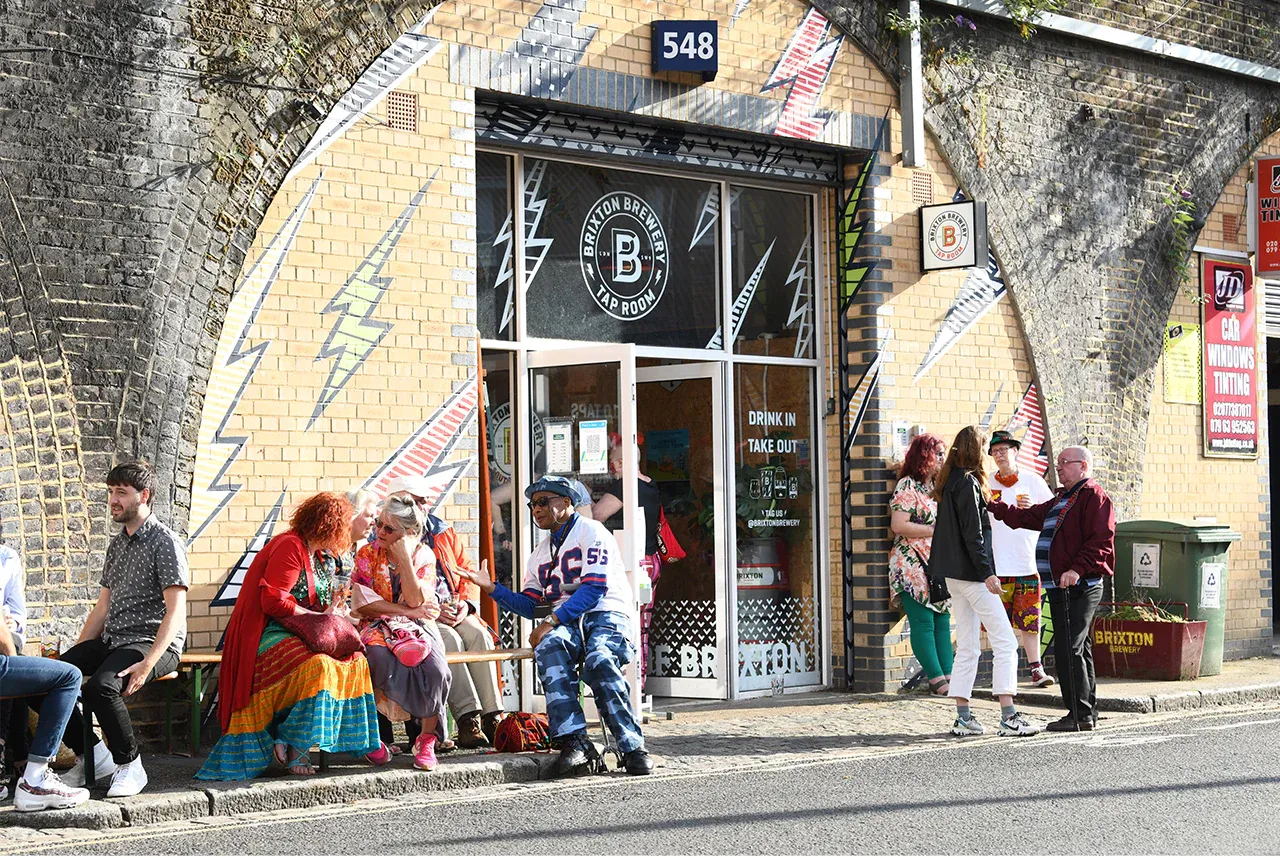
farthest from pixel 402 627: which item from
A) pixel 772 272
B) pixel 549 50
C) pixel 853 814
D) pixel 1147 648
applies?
pixel 1147 648

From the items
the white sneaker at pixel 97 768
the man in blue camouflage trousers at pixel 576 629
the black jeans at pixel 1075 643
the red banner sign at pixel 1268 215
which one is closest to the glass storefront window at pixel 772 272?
the black jeans at pixel 1075 643

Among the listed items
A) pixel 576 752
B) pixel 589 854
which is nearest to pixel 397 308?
pixel 576 752

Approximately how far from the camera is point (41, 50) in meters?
8.84

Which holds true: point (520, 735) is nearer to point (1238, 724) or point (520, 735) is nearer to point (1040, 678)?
point (1238, 724)

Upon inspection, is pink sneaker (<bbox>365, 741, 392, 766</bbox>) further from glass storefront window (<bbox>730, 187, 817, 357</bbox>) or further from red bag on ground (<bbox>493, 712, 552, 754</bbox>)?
glass storefront window (<bbox>730, 187, 817, 357</bbox>)

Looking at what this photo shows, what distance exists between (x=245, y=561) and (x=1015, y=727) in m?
4.46

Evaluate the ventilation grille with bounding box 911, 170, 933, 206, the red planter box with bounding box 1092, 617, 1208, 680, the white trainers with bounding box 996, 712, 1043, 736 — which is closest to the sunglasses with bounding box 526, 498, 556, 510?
the white trainers with bounding box 996, 712, 1043, 736

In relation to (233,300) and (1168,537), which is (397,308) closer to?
(233,300)

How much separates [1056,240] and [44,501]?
8.18m

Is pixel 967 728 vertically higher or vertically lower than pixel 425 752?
lower

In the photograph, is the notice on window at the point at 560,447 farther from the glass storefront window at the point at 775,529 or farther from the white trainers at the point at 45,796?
the white trainers at the point at 45,796

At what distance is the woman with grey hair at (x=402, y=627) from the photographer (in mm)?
8766

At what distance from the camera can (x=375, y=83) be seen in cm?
1010

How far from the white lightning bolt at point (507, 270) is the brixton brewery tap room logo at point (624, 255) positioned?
1.85 ft
